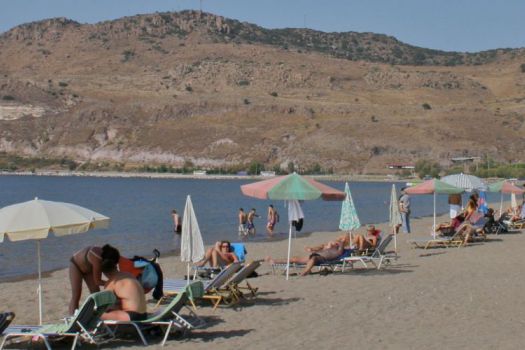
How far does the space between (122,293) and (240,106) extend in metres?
115

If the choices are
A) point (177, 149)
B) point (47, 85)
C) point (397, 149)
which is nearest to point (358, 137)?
point (397, 149)

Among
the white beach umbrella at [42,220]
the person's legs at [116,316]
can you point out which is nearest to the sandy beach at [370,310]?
the person's legs at [116,316]

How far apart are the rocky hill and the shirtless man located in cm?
10187

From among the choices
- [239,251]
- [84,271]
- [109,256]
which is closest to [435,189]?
[239,251]

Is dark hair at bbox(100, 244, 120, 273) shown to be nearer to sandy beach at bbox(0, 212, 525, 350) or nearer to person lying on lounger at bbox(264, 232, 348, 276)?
sandy beach at bbox(0, 212, 525, 350)

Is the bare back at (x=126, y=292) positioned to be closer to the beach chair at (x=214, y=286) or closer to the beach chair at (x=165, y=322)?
the beach chair at (x=165, y=322)

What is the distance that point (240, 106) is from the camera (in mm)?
122250

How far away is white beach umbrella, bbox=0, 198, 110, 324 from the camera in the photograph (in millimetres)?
8336

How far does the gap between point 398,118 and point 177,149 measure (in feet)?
109

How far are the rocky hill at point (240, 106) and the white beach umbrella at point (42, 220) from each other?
10139cm

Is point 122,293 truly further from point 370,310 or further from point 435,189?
point 435,189

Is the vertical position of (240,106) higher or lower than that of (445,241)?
higher

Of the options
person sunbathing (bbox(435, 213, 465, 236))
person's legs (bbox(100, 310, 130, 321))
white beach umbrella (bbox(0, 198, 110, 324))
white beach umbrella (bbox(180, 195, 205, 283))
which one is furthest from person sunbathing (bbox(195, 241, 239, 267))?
person sunbathing (bbox(435, 213, 465, 236))

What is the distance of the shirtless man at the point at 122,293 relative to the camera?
317 inches
